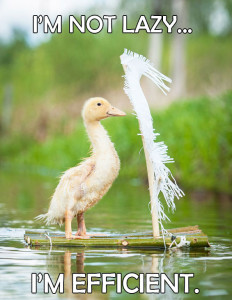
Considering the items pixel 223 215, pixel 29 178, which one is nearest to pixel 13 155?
pixel 29 178

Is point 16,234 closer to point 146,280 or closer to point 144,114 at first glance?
point 144,114

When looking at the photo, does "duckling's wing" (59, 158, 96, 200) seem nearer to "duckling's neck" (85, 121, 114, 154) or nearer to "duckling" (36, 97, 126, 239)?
"duckling" (36, 97, 126, 239)

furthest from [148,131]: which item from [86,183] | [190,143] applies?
[190,143]

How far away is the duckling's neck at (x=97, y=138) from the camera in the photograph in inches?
340

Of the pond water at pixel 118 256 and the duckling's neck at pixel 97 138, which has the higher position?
the duckling's neck at pixel 97 138

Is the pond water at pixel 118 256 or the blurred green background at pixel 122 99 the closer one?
the pond water at pixel 118 256

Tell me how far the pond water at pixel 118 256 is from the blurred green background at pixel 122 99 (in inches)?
108

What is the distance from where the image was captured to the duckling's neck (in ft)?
28.3

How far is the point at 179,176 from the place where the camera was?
18.8 metres

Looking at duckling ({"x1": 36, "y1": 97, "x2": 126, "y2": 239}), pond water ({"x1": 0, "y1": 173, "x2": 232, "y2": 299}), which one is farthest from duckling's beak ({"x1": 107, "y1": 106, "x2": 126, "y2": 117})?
pond water ({"x1": 0, "y1": 173, "x2": 232, "y2": 299})

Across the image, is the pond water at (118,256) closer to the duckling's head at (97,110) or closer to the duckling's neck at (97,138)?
the duckling's neck at (97,138)

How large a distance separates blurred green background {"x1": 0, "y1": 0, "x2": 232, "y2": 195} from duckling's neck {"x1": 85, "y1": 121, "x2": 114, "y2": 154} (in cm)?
616

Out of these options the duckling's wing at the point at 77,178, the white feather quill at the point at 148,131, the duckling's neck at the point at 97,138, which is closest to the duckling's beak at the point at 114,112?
the duckling's neck at the point at 97,138

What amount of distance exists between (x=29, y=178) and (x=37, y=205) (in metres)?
8.27
